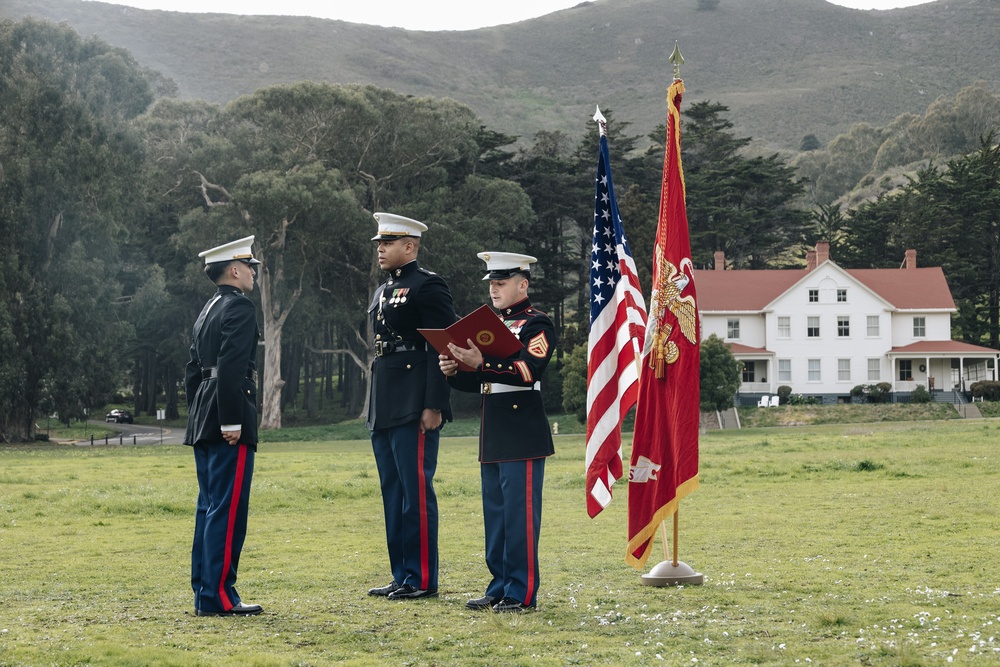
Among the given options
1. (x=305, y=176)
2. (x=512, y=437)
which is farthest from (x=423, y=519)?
(x=305, y=176)

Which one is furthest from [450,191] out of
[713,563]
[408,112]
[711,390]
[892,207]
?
[713,563]

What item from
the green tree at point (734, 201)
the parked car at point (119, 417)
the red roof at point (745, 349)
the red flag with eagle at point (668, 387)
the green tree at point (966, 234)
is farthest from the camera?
the parked car at point (119, 417)

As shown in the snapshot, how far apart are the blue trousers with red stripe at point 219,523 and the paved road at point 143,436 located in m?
45.7

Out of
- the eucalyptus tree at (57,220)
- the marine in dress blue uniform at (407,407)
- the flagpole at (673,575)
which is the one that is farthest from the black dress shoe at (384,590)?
the eucalyptus tree at (57,220)

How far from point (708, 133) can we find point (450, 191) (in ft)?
87.2

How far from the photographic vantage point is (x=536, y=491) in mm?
8609

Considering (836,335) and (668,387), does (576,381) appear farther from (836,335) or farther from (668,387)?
(668,387)

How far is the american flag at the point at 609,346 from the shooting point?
31.1 feet

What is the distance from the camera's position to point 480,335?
8.16m

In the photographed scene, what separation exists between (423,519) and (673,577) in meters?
2.00

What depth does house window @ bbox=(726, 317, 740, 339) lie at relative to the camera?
2714 inches

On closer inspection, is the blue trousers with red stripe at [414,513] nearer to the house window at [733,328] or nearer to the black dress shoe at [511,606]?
the black dress shoe at [511,606]

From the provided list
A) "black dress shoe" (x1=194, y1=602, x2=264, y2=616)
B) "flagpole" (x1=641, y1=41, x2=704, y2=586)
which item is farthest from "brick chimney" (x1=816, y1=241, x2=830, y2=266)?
"black dress shoe" (x1=194, y1=602, x2=264, y2=616)

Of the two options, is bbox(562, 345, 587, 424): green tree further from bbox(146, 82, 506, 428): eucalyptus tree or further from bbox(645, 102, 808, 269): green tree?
bbox(645, 102, 808, 269): green tree
